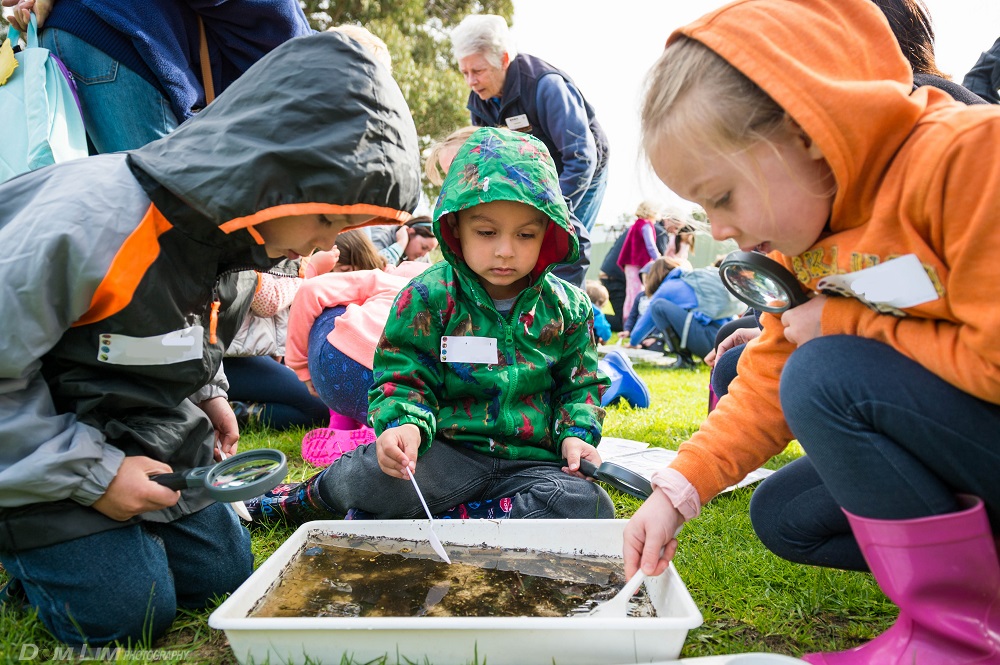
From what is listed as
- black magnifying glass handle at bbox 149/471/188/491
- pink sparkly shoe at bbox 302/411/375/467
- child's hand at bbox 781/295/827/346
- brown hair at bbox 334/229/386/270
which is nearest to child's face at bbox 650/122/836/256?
child's hand at bbox 781/295/827/346

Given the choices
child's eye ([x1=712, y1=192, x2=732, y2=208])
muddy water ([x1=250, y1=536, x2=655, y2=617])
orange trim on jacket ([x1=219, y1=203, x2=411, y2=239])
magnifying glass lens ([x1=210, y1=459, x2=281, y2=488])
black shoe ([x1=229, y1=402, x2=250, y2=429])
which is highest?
child's eye ([x1=712, y1=192, x2=732, y2=208])

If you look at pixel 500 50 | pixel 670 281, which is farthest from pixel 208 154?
pixel 670 281

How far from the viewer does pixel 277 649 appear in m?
1.19

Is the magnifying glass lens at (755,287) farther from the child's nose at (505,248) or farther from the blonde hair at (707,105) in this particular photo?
the child's nose at (505,248)

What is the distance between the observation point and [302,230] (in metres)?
1.58

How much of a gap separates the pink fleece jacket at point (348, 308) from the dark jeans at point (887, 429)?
182 cm

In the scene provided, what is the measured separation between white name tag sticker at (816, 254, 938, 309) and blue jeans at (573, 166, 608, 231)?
3.04 m

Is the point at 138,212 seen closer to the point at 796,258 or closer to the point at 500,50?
the point at 796,258

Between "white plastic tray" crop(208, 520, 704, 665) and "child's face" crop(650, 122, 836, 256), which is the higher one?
"child's face" crop(650, 122, 836, 256)

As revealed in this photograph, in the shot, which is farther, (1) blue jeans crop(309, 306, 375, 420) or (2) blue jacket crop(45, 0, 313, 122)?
(1) blue jeans crop(309, 306, 375, 420)

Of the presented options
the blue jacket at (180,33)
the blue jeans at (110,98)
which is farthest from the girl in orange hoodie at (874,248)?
the blue jeans at (110,98)

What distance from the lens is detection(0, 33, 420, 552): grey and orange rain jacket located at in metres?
1.30

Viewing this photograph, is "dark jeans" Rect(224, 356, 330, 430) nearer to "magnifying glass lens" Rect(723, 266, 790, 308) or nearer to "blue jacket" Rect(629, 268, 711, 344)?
"magnifying glass lens" Rect(723, 266, 790, 308)

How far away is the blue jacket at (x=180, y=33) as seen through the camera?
2.33 metres
